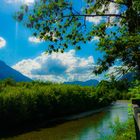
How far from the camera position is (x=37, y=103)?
6881cm

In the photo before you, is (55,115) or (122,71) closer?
(122,71)

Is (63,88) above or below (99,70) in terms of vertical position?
above

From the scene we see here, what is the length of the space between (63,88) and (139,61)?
77658 mm

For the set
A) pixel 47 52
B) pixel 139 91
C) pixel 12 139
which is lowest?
pixel 12 139

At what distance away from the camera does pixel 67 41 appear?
503 inches

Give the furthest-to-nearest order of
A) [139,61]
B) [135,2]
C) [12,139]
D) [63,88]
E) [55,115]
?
[63,88] < [55,115] < [12,139] < [139,61] < [135,2]

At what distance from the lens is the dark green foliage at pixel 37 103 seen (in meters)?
56.8

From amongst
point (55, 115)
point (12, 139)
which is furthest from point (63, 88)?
point (12, 139)

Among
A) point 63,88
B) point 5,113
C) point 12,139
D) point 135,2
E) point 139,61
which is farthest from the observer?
point 63,88

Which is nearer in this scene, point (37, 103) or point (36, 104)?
point (36, 104)

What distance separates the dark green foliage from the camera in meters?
56.8

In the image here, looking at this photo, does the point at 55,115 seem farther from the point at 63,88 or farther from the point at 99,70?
the point at 99,70

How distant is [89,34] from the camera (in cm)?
1291

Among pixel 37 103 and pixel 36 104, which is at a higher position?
pixel 37 103
